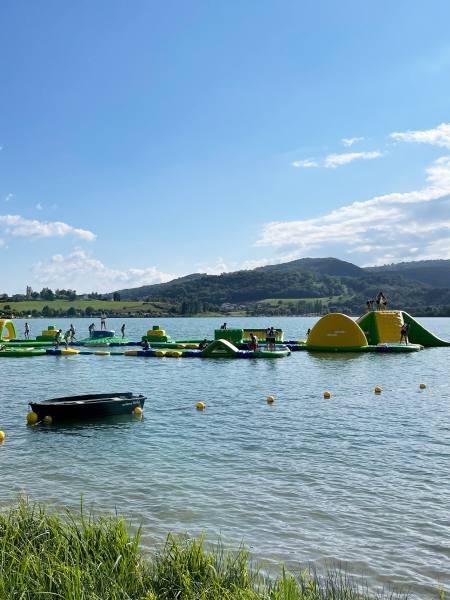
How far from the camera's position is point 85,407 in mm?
23000

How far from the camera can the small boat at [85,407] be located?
22.5 m

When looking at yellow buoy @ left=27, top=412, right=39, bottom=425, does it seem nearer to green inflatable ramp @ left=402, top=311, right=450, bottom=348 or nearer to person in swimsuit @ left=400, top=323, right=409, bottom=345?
person in swimsuit @ left=400, top=323, right=409, bottom=345

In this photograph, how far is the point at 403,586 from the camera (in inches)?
352

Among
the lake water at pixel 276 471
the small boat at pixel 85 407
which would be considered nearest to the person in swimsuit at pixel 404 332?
the lake water at pixel 276 471

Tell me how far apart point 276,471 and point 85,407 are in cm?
1062

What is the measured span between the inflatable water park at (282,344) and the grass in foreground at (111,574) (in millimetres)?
41880

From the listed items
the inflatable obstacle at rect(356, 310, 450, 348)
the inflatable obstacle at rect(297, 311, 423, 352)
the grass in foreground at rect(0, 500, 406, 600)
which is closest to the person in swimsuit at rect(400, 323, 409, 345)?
the inflatable obstacle at rect(297, 311, 423, 352)

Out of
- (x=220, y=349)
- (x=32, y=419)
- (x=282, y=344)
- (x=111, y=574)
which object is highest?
(x=111, y=574)

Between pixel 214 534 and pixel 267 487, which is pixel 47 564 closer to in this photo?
pixel 214 534

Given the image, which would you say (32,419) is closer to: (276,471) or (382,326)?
(276,471)

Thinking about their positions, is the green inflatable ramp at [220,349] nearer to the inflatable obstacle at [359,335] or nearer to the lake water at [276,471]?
the inflatable obstacle at [359,335]

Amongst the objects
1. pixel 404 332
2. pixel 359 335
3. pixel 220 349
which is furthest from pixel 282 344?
pixel 404 332

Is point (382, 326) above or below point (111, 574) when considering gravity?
above

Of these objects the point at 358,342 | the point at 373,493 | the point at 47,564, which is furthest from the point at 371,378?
the point at 47,564
